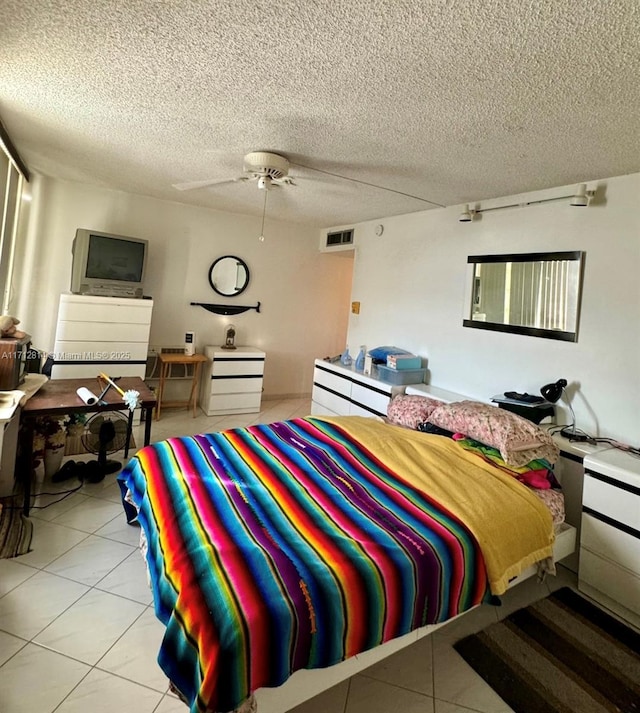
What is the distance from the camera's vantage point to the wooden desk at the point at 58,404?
2.34 m

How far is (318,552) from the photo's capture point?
1342mm

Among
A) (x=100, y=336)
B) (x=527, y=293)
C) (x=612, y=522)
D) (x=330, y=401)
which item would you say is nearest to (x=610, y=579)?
(x=612, y=522)

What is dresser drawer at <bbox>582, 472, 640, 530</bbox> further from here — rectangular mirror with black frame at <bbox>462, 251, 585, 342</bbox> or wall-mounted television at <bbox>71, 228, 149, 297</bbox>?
wall-mounted television at <bbox>71, 228, 149, 297</bbox>

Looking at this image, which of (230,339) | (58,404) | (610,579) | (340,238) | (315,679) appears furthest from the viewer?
(340,238)

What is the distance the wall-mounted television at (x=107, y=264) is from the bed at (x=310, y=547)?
2454 millimetres

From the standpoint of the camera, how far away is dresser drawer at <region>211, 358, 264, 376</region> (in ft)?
14.9

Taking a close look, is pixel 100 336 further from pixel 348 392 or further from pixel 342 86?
pixel 342 86

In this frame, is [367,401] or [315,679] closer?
[315,679]

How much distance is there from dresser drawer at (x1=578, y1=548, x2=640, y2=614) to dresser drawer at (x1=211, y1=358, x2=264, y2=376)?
3.59 metres

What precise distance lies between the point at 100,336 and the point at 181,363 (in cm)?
101

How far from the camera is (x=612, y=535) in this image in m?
1.96

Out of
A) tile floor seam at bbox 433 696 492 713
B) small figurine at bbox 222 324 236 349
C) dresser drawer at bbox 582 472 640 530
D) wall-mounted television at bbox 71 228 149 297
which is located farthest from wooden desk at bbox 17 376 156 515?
dresser drawer at bbox 582 472 640 530

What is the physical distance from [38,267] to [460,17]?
4.27 meters

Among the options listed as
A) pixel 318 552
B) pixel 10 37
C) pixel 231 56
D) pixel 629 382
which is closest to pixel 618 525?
pixel 629 382
